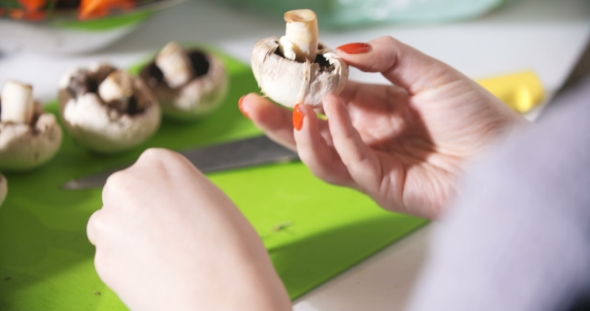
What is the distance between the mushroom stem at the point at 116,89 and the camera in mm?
918

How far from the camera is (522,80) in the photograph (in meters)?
1.11

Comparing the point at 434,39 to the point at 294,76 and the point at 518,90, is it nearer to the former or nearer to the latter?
the point at 518,90

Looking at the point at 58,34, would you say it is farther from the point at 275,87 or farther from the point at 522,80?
the point at 522,80

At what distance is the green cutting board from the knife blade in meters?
0.02

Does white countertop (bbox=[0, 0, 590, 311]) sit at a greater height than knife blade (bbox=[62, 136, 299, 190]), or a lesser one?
greater

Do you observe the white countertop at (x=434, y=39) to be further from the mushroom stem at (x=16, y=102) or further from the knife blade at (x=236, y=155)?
the knife blade at (x=236, y=155)

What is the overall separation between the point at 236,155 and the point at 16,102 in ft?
1.22

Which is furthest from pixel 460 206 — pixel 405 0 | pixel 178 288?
pixel 405 0

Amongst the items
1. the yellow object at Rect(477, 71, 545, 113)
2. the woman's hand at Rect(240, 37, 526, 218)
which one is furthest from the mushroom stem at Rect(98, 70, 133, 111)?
the yellow object at Rect(477, 71, 545, 113)

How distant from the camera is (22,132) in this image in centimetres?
85

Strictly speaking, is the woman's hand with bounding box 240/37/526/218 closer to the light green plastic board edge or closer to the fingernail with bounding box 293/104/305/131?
the fingernail with bounding box 293/104/305/131

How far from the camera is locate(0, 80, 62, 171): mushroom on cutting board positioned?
2.78ft

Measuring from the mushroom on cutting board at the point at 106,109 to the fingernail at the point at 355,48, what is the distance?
400 mm

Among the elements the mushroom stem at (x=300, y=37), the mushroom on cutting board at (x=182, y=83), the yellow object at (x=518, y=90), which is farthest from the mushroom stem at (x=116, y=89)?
the yellow object at (x=518, y=90)
